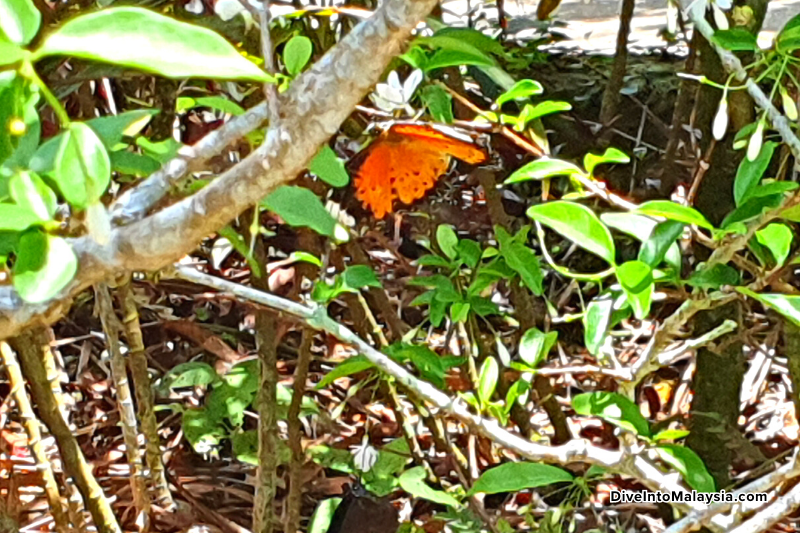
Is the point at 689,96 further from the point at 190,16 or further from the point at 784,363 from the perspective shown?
the point at 190,16

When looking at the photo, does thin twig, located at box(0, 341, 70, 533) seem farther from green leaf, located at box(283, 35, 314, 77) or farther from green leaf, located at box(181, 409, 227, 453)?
green leaf, located at box(283, 35, 314, 77)

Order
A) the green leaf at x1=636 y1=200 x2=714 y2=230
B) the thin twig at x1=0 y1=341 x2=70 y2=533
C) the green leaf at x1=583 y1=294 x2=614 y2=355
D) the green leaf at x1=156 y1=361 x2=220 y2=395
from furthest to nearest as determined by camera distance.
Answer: the green leaf at x1=156 y1=361 x2=220 y2=395
the thin twig at x1=0 y1=341 x2=70 y2=533
the green leaf at x1=583 y1=294 x2=614 y2=355
the green leaf at x1=636 y1=200 x2=714 y2=230

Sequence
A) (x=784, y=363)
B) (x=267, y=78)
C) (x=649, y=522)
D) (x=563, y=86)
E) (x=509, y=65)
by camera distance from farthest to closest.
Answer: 1. (x=563, y=86)
2. (x=509, y=65)
3. (x=784, y=363)
4. (x=649, y=522)
5. (x=267, y=78)

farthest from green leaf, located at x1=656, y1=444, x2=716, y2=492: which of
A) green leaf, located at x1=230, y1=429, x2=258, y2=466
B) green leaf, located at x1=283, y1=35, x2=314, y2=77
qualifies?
green leaf, located at x1=230, y1=429, x2=258, y2=466

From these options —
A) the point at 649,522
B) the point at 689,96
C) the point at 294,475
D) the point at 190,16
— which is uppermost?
the point at 190,16

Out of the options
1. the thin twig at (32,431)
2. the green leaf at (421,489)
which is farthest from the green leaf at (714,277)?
the thin twig at (32,431)

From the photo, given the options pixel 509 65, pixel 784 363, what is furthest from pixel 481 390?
pixel 509 65
